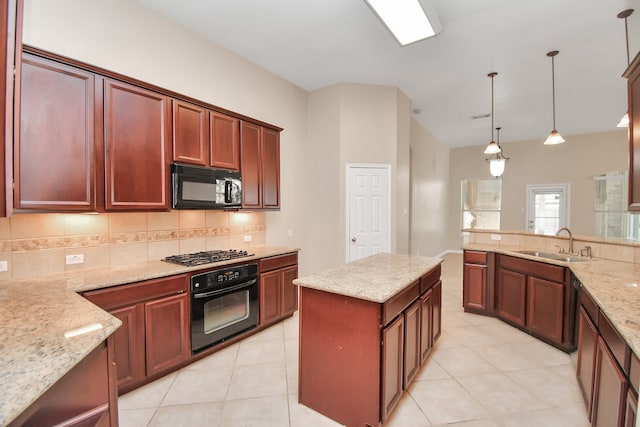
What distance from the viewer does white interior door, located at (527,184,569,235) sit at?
7.13 metres

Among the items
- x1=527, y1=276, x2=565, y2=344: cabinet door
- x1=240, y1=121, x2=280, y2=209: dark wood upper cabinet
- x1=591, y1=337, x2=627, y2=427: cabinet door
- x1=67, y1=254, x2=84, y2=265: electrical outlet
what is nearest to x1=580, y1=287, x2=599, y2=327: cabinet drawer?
x1=591, y1=337, x2=627, y2=427: cabinet door

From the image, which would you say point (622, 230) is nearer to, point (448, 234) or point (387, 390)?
point (448, 234)

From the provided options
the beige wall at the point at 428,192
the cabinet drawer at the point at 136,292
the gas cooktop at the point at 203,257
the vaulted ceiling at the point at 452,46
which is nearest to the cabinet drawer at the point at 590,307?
the vaulted ceiling at the point at 452,46

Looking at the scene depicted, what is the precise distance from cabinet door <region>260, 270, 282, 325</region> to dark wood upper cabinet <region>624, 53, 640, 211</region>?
2.91 meters

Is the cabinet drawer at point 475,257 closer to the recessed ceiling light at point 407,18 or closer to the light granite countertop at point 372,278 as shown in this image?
the light granite countertop at point 372,278

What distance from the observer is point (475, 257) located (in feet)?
11.8

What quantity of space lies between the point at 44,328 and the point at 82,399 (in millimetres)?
352

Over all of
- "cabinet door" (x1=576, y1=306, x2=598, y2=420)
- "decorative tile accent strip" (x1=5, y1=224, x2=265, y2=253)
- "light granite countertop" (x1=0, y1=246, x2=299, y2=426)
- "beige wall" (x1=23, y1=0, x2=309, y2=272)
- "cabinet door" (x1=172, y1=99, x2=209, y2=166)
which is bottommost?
"cabinet door" (x1=576, y1=306, x2=598, y2=420)

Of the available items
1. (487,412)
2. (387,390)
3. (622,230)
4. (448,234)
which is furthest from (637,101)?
(448,234)

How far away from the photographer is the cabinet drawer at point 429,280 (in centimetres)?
225

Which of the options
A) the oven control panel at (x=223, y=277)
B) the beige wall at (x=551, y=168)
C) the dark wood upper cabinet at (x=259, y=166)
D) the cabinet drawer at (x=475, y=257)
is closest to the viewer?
the oven control panel at (x=223, y=277)

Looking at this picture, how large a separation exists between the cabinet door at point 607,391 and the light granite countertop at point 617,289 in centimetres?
22

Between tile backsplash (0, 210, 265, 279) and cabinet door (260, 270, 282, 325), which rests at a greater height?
tile backsplash (0, 210, 265, 279)

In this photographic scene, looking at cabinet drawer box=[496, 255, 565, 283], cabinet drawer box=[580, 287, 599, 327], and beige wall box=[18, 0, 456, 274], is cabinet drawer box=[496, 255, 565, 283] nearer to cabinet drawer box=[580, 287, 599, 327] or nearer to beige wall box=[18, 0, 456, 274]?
cabinet drawer box=[580, 287, 599, 327]
